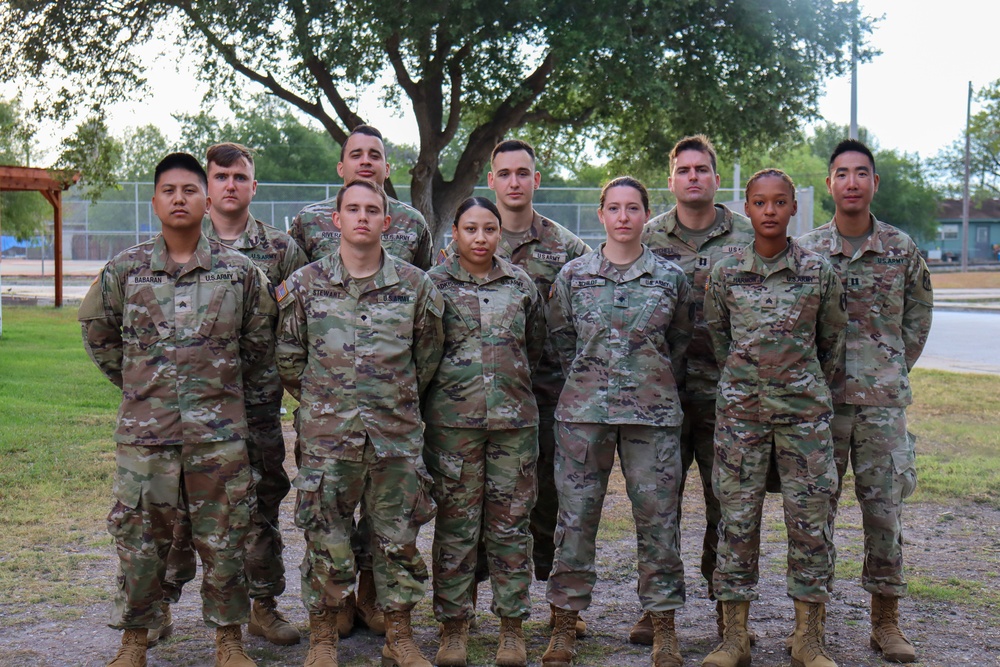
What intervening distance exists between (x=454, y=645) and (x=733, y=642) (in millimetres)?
1252

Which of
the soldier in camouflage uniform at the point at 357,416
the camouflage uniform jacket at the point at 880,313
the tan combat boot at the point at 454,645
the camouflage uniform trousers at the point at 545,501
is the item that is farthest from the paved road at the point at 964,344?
the soldier in camouflage uniform at the point at 357,416

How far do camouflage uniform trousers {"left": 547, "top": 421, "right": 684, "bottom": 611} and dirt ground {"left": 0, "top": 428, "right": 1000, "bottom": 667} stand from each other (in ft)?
1.08

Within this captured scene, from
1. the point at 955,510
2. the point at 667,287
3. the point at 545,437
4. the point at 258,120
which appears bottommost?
the point at 955,510

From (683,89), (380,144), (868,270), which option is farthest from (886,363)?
(683,89)

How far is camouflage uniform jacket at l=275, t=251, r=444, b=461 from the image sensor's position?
444 centimetres

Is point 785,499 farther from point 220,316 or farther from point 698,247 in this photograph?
point 220,316

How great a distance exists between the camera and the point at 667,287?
4789mm

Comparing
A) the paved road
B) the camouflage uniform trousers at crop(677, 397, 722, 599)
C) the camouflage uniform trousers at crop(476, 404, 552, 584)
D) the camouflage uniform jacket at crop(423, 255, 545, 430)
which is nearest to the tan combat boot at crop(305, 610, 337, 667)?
the camouflage uniform trousers at crop(476, 404, 552, 584)

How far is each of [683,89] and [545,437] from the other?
10.3 meters

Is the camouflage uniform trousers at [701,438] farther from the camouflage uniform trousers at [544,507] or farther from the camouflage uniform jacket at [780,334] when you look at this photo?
the camouflage uniform trousers at [544,507]

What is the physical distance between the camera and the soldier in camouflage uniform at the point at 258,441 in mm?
4816

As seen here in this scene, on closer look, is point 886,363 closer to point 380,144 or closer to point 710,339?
point 710,339

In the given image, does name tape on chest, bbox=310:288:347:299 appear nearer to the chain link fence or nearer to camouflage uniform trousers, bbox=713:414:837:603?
camouflage uniform trousers, bbox=713:414:837:603

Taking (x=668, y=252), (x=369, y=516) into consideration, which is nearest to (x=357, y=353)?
(x=369, y=516)
